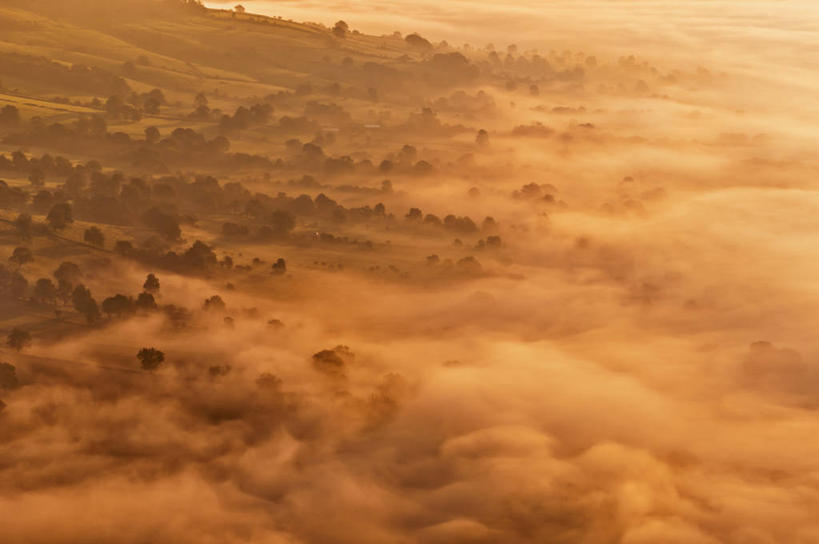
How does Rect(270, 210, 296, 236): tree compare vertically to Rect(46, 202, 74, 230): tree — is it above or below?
above

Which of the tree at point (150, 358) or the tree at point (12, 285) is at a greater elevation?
the tree at point (12, 285)

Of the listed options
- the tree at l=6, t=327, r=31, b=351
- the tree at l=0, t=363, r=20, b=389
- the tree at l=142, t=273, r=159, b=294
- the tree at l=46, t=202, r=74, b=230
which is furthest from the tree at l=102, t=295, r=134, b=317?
the tree at l=46, t=202, r=74, b=230

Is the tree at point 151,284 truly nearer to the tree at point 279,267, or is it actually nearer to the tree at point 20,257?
the tree at point 20,257

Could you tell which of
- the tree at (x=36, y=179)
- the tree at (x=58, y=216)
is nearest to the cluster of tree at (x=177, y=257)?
the tree at (x=58, y=216)

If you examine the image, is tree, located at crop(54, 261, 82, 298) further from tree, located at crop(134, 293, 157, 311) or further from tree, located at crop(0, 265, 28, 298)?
tree, located at crop(134, 293, 157, 311)

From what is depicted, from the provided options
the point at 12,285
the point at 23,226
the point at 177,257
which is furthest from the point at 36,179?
the point at 12,285
